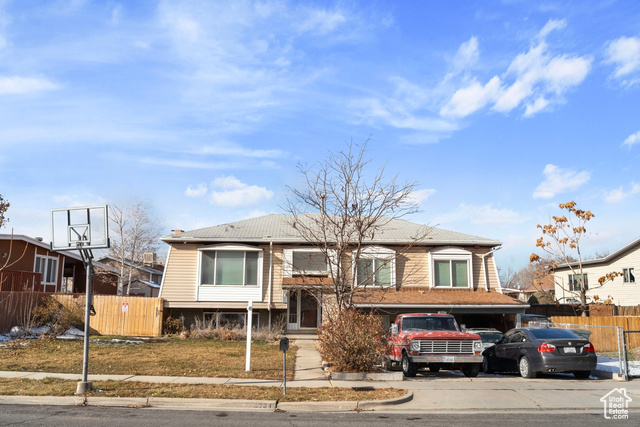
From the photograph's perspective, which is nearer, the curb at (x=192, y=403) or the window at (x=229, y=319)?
Answer: the curb at (x=192, y=403)

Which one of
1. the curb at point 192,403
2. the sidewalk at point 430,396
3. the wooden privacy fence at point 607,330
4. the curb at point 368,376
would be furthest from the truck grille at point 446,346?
the wooden privacy fence at point 607,330

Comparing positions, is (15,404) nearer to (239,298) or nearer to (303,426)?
(303,426)

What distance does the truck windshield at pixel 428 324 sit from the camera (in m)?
15.3

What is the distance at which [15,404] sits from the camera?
9773mm

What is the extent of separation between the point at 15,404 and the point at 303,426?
5500 millimetres

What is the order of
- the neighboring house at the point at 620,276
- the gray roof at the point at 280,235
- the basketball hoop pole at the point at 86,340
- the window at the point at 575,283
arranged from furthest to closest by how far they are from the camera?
the window at the point at 575,283 → the neighboring house at the point at 620,276 → the gray roof at the point at 280,235 → the basketball hoop pole at the point at 86,340

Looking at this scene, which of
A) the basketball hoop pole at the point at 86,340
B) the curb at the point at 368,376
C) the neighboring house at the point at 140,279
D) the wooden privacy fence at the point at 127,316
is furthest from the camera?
the neighboring house at the point at 140,279

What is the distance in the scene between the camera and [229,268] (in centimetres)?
2581

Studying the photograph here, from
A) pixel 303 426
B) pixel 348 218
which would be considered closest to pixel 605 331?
pixel 348 218

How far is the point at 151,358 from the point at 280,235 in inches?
452

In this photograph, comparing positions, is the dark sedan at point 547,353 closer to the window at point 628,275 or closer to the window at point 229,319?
the window at point 229,319

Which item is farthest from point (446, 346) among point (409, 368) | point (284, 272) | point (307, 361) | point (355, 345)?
point (284, 272)

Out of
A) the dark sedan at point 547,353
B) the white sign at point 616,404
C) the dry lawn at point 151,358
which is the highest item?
the dark sedan at point 547,353

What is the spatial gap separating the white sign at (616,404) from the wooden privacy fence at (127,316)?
19042 millimetres
